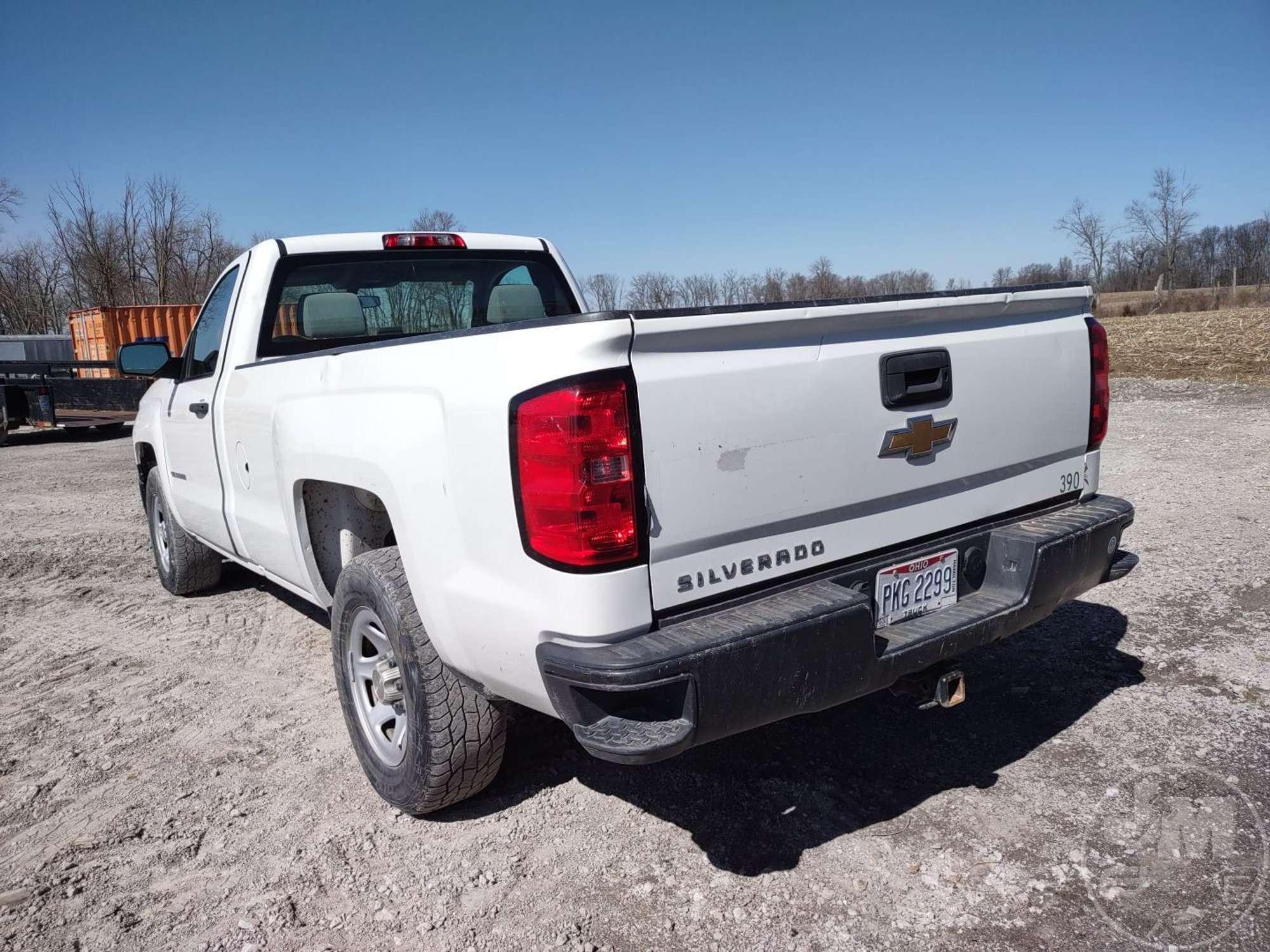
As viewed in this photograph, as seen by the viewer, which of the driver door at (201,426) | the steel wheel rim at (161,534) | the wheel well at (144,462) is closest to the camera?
the driver door at (201,426)

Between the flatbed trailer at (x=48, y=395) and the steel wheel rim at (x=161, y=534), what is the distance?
8930mm

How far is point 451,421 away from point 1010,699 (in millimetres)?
2666

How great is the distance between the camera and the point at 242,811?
10.1ft

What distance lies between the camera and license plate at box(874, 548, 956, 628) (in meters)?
2.65

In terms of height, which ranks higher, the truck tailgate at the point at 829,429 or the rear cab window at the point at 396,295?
the rear cab window at the point at 396,295

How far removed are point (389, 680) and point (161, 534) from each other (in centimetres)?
358

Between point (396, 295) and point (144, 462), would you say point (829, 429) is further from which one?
point (144, 462)

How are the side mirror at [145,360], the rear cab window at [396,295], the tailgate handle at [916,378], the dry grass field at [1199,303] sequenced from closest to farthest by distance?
the tailgate handle at [916,378] < the rear cab window at [396,295] < the side mirror at [145,360] < the dry grass field at [1199,303]

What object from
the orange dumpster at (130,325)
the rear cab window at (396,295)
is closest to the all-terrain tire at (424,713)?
the rear cab window at (396,295)

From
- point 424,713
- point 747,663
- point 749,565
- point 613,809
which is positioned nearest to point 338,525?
point 424,713

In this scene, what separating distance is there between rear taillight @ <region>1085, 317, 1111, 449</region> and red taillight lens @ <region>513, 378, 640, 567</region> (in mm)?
2017

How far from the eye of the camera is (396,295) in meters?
4.46

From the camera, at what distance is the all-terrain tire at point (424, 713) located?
8.89 ft

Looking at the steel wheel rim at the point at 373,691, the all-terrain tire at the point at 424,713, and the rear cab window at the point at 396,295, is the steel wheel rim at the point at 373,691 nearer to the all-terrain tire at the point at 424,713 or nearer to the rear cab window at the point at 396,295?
the all-terrain tire at the point at 424,713
